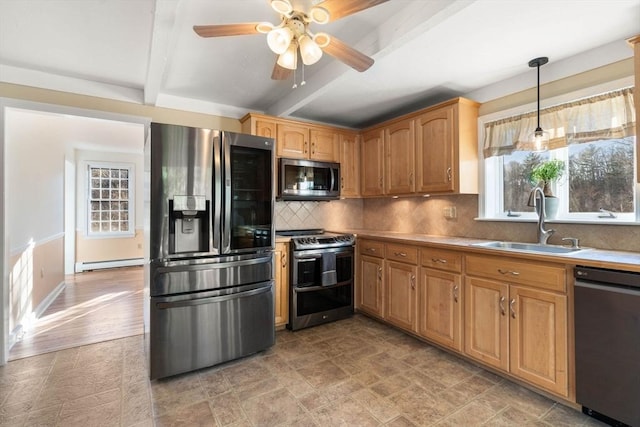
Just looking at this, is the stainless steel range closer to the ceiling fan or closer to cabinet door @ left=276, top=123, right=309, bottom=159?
cabinet door @ left=276, top=123, right=309, bottom=159

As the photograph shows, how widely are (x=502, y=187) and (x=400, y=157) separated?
1028 mm

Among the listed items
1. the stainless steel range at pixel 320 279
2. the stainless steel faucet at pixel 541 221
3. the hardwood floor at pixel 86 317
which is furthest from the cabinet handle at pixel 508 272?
the hardwood floor at pixel 86 317

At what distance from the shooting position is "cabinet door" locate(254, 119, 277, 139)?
10.5 feet

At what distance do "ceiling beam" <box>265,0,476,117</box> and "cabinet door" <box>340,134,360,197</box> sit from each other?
1105 millimetres

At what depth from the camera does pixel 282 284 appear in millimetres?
3045

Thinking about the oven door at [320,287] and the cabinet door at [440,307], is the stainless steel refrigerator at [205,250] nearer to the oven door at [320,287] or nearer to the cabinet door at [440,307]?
the oven door at [320,287]

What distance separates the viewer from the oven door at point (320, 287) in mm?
3035

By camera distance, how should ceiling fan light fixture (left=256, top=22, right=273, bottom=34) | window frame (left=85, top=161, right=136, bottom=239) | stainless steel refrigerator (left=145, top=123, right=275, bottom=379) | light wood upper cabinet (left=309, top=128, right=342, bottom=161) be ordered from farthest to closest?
window frame (left=85, top=161, right=136, bottom=239) < light wood upper cabinet (left=309, top=128, right=342, bottom=161) < stainless steel refrigerator (left=145, top=123, right=275, bottom=379) < ceiling fan light fixture (left=256, top=22, right=273, bottom=34)

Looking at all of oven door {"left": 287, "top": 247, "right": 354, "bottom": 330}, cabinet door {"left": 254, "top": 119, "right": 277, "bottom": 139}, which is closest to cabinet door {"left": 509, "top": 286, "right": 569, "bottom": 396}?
oven door {"left": 287, "top": 247, "right": 354, "bottom": 330}

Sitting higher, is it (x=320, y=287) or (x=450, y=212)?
(x=450, y=212)

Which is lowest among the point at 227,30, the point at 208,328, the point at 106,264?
the point at 106,264

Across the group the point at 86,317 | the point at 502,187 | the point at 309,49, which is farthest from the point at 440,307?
the point at 86,317

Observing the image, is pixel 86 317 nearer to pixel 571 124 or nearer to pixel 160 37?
pixel 160 37

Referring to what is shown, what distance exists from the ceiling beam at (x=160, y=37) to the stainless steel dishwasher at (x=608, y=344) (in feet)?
8.89
